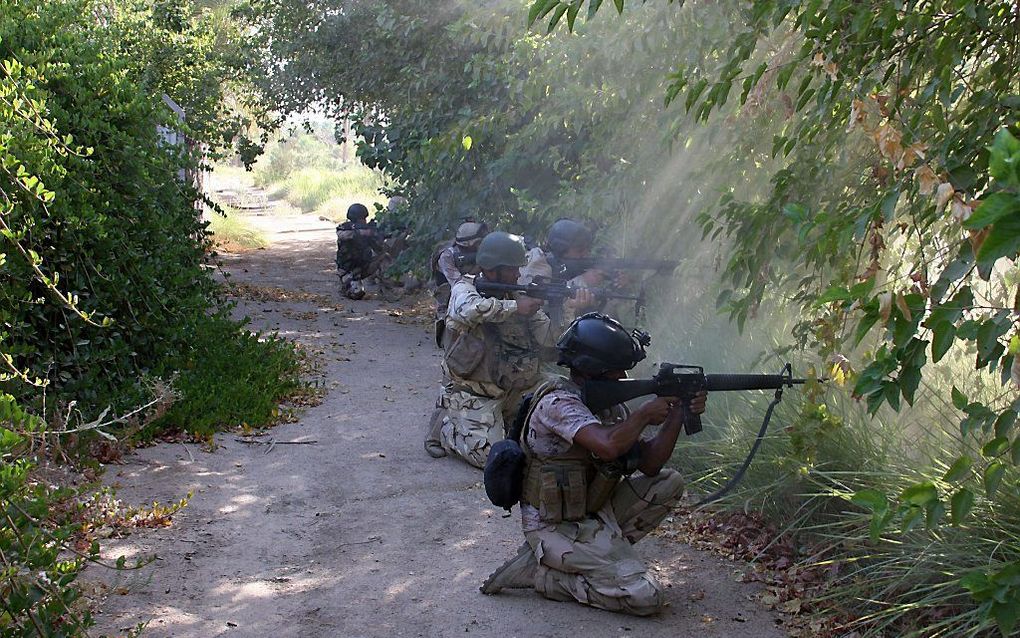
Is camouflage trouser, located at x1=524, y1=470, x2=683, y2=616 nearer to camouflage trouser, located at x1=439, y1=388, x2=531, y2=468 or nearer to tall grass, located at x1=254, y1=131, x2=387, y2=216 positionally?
camouflage trouser, located at x1=439, y1=388, x2=531, y2=468

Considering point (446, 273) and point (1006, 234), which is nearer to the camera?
point (1006, 234)

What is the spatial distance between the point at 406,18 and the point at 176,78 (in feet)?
18.1

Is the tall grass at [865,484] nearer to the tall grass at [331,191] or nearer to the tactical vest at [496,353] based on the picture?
the tactical vest at [496,353]

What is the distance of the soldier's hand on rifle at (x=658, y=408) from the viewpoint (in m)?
4.46

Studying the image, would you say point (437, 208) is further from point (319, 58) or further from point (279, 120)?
point (279, 120)

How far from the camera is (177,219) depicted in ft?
27.7

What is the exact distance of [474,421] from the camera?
24.1 ft

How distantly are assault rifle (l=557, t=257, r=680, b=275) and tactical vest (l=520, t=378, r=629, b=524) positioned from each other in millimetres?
3140

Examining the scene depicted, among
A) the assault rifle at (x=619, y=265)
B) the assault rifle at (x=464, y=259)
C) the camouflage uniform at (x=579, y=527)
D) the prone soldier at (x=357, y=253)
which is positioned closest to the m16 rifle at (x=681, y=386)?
the camouflage uniform at (x=579, y=527)

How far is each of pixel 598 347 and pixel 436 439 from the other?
3140 mm

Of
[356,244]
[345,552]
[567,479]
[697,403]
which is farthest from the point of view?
[356,244]

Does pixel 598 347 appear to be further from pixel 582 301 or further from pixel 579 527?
pixel 582 301

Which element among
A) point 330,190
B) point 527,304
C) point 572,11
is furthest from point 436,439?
point 330,190

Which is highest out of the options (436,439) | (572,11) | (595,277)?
(572,11)
